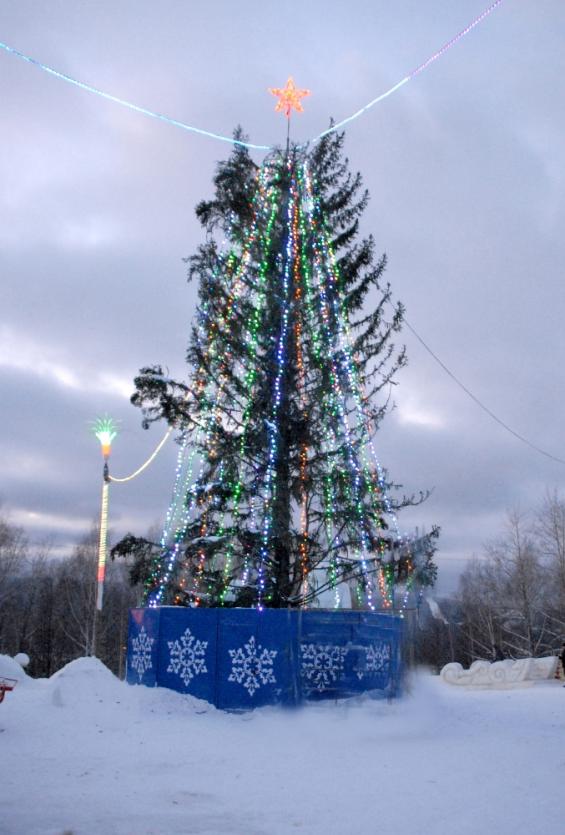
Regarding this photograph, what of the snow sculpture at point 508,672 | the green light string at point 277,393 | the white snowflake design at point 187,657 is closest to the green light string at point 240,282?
the green light string at point 277,393

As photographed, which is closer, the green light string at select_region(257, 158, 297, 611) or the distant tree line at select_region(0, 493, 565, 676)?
the green light string at select_region(257, 158, 297, 611)

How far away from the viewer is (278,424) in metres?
17.2

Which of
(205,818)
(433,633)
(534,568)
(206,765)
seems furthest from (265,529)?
(433,633)

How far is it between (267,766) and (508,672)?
1710cm

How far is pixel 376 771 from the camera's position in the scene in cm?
873

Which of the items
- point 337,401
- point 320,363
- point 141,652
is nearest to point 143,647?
point 141,652

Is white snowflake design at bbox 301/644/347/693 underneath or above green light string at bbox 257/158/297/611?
underneath

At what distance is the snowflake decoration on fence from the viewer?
1456cm

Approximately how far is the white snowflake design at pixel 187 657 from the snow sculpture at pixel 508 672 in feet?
43.8

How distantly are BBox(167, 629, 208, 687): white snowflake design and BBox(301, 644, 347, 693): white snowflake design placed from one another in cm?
186

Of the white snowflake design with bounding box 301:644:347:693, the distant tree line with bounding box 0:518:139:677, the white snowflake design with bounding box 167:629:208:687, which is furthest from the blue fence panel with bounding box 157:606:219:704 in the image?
the distant tree line with bounding box 0:518:139:677

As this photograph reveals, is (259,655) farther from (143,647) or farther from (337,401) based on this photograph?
(337,401)

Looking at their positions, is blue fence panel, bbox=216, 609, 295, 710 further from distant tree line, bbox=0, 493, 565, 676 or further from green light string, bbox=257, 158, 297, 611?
distant tree line, bbox=0, 493, 565, 676

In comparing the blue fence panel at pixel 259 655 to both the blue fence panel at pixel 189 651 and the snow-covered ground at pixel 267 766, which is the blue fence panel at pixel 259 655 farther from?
the snow-covered ground at pixel 267 766
